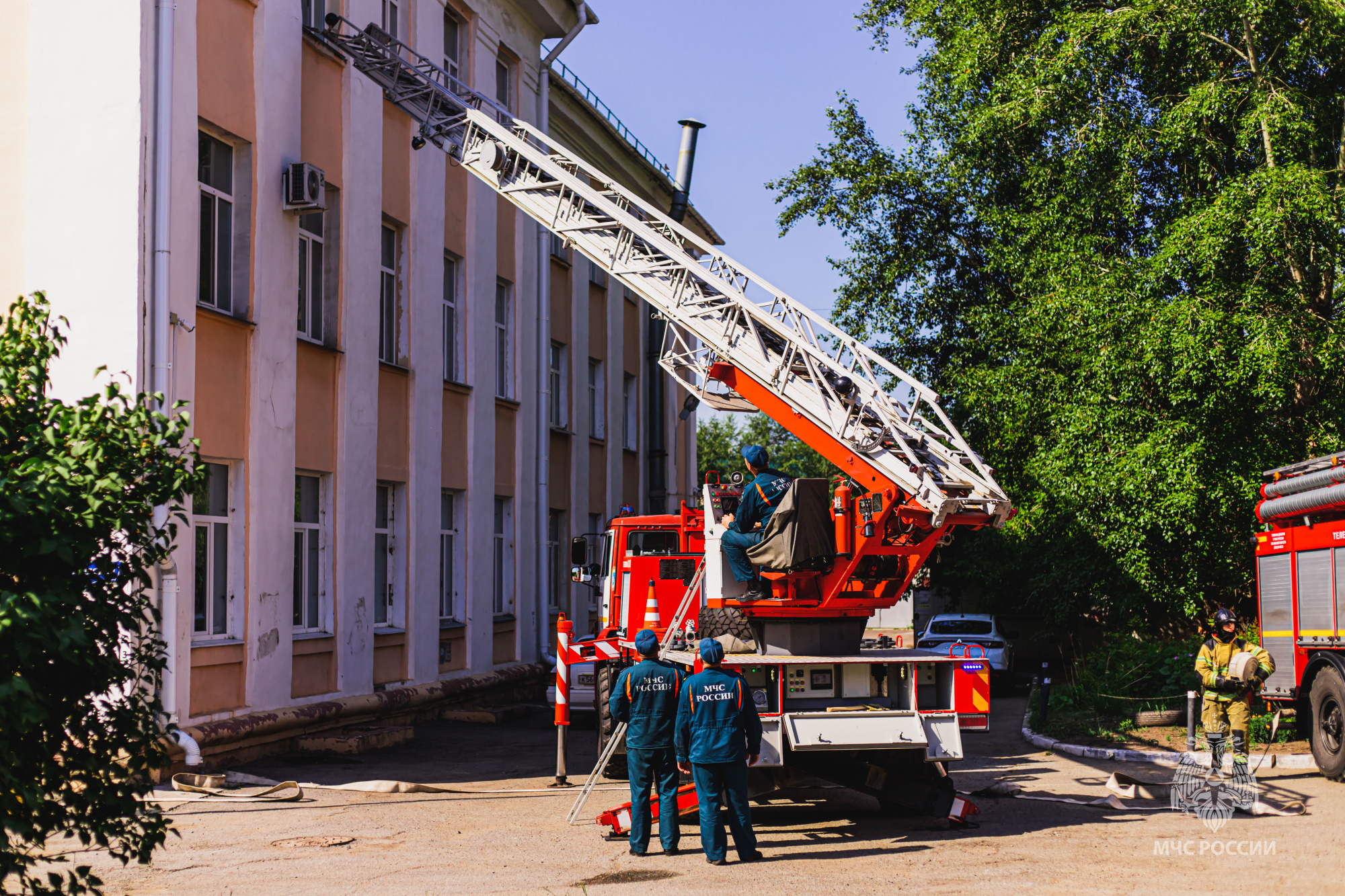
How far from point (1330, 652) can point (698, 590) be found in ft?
19.8

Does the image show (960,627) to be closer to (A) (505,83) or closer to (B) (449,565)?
(B) (449,565)

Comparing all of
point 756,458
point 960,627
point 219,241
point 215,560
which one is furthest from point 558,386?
point 756,458

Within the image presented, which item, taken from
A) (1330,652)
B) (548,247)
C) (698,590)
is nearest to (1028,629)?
(548,247)

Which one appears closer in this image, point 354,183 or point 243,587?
point 243,587

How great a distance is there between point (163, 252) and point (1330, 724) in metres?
11.9

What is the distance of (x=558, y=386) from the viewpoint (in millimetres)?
24078

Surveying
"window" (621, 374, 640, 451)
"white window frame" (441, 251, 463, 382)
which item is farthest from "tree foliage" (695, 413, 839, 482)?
"white window frame" (441, 251, 463, 382)

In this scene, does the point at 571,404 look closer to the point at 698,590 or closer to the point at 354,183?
the point at 354,183

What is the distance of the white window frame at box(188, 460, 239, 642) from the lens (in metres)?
12.2

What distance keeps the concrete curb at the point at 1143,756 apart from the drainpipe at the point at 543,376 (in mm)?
9347

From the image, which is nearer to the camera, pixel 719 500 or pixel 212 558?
pixel 719 500

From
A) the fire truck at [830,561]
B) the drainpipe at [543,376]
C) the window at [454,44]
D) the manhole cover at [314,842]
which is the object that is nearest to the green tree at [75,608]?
the manhole cover at [314,842]

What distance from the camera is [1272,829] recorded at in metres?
8.78

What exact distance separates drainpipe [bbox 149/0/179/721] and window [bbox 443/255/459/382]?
7.01 meters
